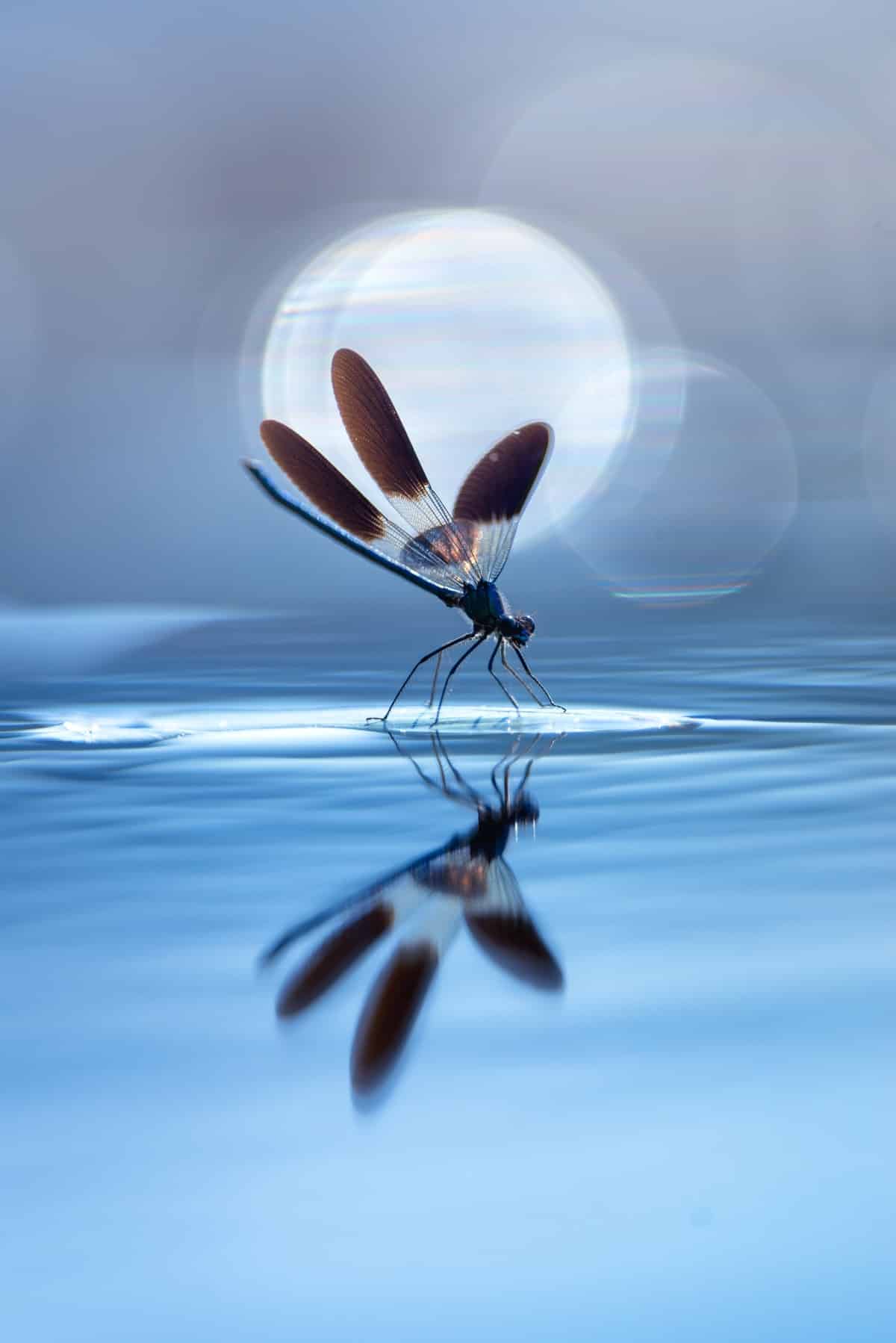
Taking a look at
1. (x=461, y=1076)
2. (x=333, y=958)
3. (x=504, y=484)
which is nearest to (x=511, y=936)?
(x=333, y=958)

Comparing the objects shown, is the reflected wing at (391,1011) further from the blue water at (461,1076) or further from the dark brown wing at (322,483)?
the dark brown wing at (322,483)

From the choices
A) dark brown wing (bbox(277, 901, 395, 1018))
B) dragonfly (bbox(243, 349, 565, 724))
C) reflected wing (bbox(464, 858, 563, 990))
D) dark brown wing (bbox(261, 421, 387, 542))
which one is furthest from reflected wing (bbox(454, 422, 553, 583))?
dark brown wing (bbox(277, 901, 395, 1018))

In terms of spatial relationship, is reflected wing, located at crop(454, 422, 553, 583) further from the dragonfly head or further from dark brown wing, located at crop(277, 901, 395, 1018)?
dark brown wing, located at crop(277, 901, 395, 1018)

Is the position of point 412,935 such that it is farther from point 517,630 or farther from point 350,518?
point 350,518

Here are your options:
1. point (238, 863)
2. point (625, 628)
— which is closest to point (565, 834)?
point (238, 863)

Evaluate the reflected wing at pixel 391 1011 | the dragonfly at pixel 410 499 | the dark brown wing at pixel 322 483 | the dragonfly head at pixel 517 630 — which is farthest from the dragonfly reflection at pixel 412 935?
the dark brown wing at pixel 322 483

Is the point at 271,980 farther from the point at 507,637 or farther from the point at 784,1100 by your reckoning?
the point at 507,637
